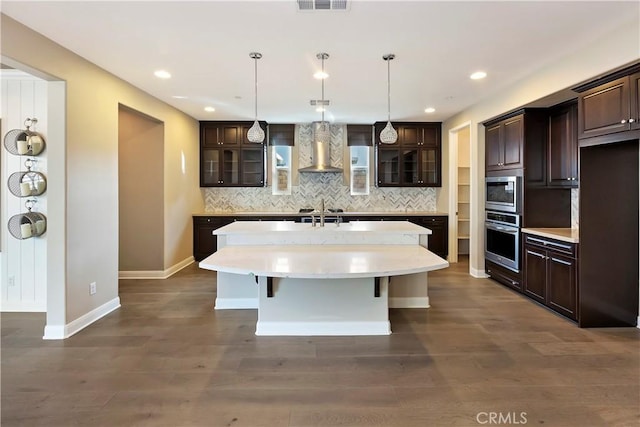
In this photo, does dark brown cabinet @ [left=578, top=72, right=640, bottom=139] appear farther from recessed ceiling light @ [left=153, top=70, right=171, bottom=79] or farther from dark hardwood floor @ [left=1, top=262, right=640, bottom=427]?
recessed ceiling light @ [left=153, top=70, right=171, bottom=79]

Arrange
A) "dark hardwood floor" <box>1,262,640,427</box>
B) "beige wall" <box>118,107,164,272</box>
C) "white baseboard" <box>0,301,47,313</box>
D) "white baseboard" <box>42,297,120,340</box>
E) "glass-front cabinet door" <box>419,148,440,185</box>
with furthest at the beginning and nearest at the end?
"glass-front cabinet door" <box>419,148,440,185</box>
"beige wall" <box>118,107,164,272</box>
"white baseboard" <box>0,301,47,313</box>
"white baseboard" <box>42,297,120,340</box>
"dark hardwood floor" <box>1,262,640,427</box>

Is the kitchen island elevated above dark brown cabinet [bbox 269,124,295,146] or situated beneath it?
situated beneath

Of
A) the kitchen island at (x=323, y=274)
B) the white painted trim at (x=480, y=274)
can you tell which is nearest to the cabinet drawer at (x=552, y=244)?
the white painted trim at (x=480, y=274)

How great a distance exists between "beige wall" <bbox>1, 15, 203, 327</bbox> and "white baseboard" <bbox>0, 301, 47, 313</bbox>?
0.68 meters

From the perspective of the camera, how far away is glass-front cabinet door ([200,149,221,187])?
6.61 metres

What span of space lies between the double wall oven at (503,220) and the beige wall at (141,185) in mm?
4764

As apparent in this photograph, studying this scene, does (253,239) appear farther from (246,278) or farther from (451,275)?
(451,275)

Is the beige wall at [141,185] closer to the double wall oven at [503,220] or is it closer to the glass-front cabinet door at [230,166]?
the glass-front cabinet door at [230,166]

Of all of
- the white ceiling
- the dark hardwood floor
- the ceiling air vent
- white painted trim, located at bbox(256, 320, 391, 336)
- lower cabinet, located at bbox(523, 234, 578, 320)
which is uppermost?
the white ceiling

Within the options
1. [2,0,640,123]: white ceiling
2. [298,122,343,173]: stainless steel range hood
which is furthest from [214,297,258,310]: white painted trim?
[298,122,343,173]: stainless steel range hood

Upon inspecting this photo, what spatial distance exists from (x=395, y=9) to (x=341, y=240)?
2112 millimetres

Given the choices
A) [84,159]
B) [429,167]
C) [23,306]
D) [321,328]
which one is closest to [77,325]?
→ [23,306]

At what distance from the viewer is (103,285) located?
3.69 meters

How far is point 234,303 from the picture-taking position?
153 inches
